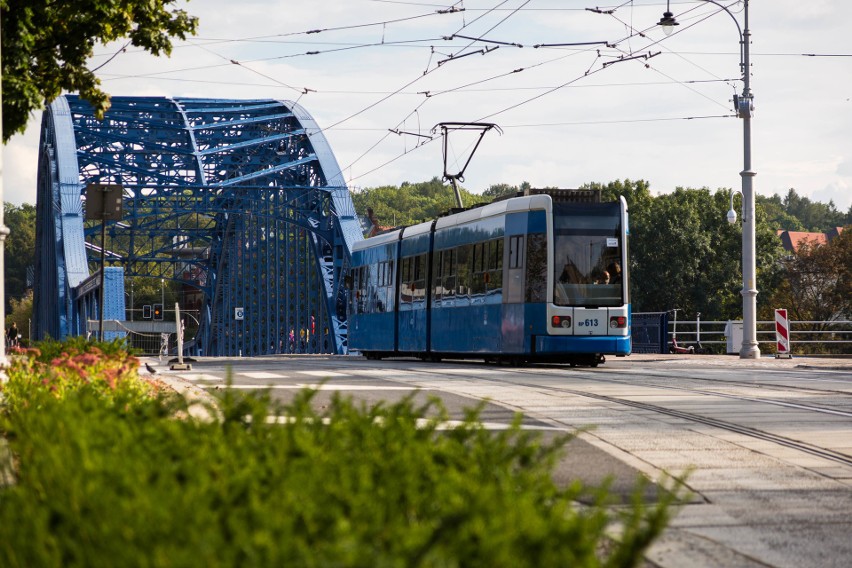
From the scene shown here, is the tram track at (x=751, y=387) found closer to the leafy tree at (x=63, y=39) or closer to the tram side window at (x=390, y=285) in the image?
the leafy tree at (x=63, y=39)

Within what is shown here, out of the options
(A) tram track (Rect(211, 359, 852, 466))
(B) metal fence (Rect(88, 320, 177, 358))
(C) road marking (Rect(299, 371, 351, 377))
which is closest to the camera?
(A) tram track (Rect(211, 359, 852, 466))

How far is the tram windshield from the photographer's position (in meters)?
23.4

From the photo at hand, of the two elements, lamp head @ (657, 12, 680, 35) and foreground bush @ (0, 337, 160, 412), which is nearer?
foreground bush @ (0, 337, 160, 412)

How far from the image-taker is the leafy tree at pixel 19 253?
152 meters

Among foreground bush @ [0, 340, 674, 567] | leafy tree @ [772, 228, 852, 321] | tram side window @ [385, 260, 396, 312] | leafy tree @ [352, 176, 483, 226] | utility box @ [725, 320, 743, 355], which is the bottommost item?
foreground bush @ [0, 340, 674, 567]

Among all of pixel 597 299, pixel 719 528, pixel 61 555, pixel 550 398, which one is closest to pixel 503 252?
pixel 597 299

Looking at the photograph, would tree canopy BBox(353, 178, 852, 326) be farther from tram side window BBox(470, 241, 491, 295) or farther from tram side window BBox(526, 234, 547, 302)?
tram side window BBox(526, 234, 547, 302)

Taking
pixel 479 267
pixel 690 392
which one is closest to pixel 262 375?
pixel 479 267

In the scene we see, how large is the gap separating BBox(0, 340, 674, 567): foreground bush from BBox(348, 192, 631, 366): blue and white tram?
18.5 meters

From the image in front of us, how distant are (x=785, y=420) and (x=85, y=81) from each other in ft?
31.6

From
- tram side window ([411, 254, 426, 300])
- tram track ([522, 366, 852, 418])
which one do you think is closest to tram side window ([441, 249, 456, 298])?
tram side window ([411, 254, 426, 300])

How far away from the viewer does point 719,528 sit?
6.81m

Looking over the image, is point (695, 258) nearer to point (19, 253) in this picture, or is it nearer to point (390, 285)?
point (390, 285)

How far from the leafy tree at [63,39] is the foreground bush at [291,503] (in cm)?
967
